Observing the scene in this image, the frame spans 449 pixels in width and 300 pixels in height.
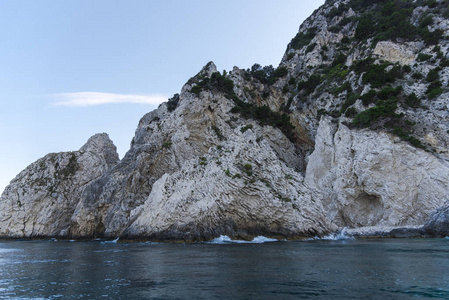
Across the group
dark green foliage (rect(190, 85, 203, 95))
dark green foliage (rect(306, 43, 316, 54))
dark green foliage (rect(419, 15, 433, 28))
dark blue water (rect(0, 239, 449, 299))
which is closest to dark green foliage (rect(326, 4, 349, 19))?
dark green foliage (rect(306, 43, 316, 54))

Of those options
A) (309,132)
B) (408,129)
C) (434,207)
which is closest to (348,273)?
(434,207)

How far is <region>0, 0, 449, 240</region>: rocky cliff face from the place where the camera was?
95.7ft

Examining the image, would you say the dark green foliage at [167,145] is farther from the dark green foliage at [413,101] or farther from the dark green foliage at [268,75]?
the dark green foliage at [413,101]

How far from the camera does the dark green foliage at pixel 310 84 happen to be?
1993 inches

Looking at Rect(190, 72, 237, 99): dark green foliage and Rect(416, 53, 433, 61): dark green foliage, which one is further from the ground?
Rect(190, 72, 237, 99): dark green foliage

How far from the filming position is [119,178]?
4197cm

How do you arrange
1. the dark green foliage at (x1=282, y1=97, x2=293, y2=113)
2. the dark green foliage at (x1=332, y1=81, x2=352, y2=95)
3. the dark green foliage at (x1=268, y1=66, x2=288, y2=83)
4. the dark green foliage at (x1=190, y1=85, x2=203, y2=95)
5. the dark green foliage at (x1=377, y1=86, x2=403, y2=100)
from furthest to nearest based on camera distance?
1. the dark green foliage at (x1=268, y1=66, x2=288, y2=83)
2. the dark green foliage at (x1=282, y1=97, x2=293, y2=113)
3. the dark green foliage at (x1=190, y1=85, x2=203, y2=95)
4. the dark green foliage at (x1=332, y1=81, x2=352, y2=95)
5. the dark green foliage at (x1=377, y1=86, x2=403, y2=100)

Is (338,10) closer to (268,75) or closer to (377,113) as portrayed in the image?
(268,75)

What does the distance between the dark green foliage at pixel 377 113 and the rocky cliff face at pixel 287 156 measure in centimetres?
14

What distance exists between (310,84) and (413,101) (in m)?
18.9

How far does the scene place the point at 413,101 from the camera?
113 feet

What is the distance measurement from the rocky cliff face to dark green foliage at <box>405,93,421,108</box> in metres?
0.21

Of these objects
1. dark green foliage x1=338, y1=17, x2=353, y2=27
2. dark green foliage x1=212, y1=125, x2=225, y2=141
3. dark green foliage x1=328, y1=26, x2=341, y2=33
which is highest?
dark green foliage x1=338, y1=17, x2=353, y2=27

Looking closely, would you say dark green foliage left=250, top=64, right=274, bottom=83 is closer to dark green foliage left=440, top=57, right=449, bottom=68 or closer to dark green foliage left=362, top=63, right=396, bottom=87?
dark green foliage left=362, top=63, right=396, bottom=87
